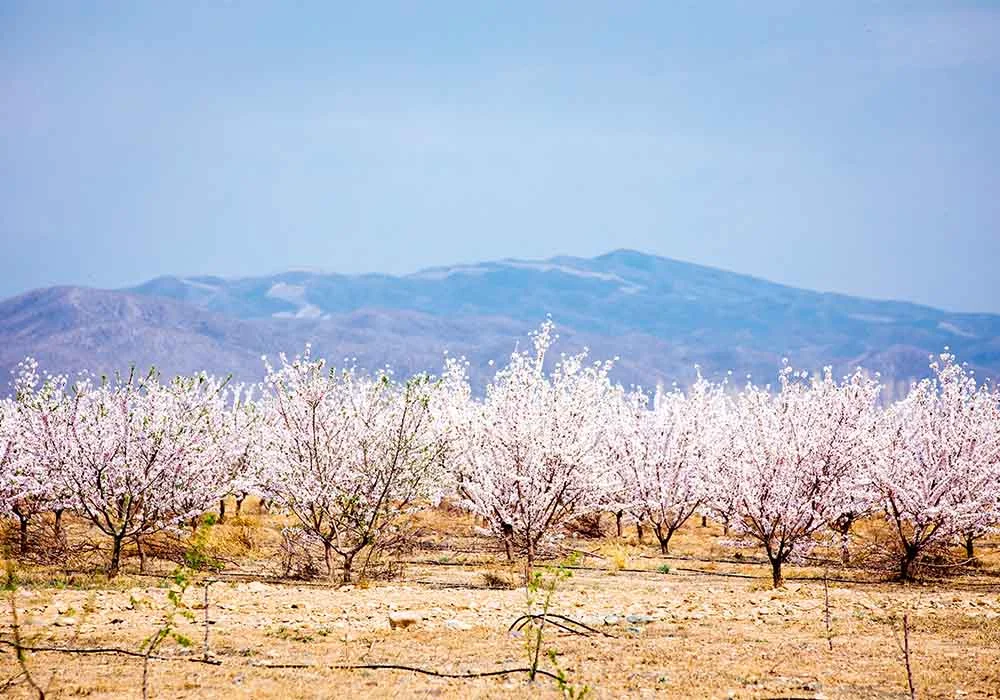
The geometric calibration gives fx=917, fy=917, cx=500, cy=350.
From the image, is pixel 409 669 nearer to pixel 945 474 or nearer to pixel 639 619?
pixel 639 619

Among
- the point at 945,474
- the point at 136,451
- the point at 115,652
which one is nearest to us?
the point at 115,652

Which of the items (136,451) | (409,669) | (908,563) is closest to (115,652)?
(409,669)

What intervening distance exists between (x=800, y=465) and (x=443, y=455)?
377 inches

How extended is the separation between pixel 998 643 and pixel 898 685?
3.64 meters

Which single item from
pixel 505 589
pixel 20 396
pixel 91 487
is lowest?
pixel 505 589

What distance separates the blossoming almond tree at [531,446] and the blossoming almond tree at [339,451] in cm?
227

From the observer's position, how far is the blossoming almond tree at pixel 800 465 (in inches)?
877

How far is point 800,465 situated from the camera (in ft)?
74.9

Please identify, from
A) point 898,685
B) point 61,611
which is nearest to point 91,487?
point 61,611

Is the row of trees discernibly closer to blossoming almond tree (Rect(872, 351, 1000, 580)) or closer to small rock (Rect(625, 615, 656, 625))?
blossoming almond tree (Rect(872, 351, 1000, 580))

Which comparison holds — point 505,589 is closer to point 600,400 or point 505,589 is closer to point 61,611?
point 600,400

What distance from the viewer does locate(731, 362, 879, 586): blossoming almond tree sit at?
2228 centimetres

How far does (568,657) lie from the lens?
543 inches

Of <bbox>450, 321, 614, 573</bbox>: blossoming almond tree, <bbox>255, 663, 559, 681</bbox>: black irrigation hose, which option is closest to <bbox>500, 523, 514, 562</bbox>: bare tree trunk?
<bbox>450, 321, 614, 573</bbox>: blossoming almond tree
